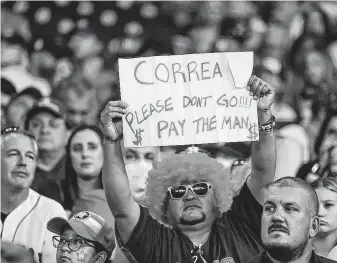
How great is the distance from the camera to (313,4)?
3.01 metres

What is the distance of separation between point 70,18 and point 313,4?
1.20 metres

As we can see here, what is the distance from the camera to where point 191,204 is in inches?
105

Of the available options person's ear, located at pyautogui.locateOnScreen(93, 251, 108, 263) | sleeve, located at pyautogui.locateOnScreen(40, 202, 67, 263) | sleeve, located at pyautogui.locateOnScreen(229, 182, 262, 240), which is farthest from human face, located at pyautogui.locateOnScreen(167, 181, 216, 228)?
sleeve, located at pyautogui.locateOnScreen(40, 202, 67, 263)

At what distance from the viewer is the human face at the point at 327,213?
2834 millimetres

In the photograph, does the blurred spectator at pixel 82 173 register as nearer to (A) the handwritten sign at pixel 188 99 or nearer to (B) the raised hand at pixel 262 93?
(A) the handwritten sign at pixel 188 99

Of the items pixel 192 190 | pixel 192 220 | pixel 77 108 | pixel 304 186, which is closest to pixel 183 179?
pixel 192 190

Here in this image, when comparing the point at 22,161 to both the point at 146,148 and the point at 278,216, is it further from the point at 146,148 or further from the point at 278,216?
the point at 278,216

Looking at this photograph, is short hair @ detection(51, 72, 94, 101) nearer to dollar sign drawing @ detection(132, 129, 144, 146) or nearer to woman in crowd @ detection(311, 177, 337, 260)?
dollar sign drawing @ detection(132, 129, 144, 146)

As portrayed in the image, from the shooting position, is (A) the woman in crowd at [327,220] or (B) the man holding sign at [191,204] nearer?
(B) the man holding sign at [191,204]

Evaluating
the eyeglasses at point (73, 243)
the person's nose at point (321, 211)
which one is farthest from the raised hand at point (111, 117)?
the person's nose at point (321, 211)

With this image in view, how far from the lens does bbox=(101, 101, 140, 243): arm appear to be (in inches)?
101

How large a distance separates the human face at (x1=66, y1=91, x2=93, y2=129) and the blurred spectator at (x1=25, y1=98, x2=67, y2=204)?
4 centimetres

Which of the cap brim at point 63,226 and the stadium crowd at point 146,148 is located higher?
the stadium crowd at point 146,148

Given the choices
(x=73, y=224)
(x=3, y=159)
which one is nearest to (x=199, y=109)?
(x=73, y=224)
